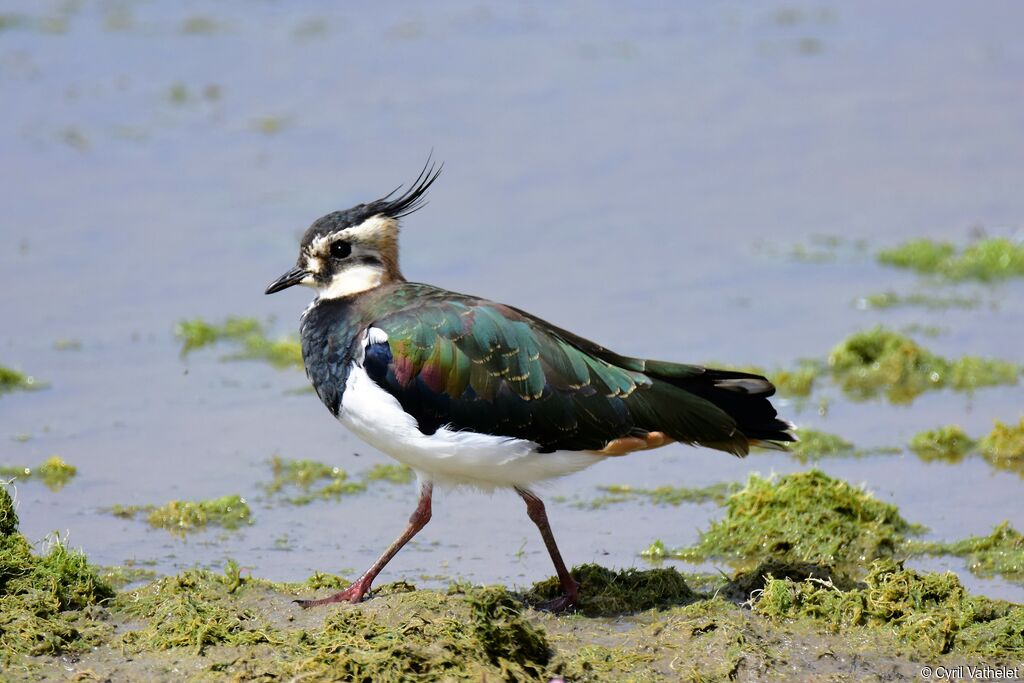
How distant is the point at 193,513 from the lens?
29.9 feet

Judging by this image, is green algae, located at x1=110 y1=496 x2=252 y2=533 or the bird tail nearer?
the bird tail

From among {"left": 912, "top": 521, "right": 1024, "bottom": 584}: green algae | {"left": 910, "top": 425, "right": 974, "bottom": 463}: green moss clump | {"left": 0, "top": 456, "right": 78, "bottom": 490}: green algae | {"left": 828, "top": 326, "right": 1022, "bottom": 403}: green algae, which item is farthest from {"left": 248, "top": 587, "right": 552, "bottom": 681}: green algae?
{"left": 828, "top": 326, "right": 1022, "bottom": 403}: green algae

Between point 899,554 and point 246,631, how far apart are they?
3665 mm

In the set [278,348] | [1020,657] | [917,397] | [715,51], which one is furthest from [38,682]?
[715,51]

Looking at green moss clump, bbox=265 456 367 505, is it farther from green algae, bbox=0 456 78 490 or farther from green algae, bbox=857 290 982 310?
green algae, bbox=857 290 982 310

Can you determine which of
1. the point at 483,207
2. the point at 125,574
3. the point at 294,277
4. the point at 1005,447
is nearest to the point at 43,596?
the point at 125,574

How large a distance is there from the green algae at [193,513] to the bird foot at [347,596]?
1.59 m

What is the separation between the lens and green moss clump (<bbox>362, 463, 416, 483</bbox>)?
988 cm

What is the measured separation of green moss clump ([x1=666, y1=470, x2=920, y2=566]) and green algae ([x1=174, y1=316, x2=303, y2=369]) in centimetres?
384

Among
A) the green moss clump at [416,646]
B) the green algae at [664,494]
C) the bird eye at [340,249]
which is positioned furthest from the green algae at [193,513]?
the green moss clump at [416,646]

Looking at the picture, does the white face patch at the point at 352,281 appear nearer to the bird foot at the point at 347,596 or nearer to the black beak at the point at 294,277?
the black beak at the point at 294,277

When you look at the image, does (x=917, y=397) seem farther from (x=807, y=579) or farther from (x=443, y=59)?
(x=443, y=59)

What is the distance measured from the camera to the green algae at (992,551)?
8523 millimetres

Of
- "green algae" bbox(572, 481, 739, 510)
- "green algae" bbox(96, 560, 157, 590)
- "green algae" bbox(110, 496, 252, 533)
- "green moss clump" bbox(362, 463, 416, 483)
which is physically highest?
"green moss clump" bbox(362, 463, 416, 483)
